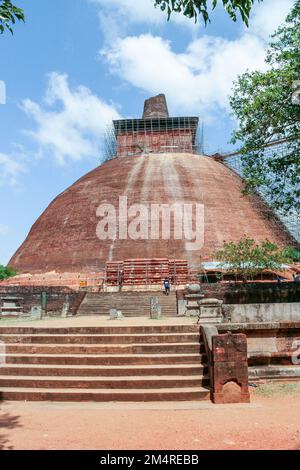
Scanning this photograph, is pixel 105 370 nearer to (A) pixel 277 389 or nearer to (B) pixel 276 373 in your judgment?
(A) pixel 277 389

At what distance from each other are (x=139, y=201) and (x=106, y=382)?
24022 mm

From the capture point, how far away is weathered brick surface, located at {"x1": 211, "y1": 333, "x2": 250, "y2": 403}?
524cm

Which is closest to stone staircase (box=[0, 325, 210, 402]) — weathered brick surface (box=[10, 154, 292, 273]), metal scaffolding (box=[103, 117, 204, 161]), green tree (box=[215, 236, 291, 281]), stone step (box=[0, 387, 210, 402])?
stone step (box=[0, 387, 210, 402])

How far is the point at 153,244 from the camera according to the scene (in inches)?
1071

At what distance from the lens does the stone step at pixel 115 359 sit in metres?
6.16

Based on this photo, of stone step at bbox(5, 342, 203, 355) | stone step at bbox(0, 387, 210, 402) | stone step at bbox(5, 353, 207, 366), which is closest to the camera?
stone step at bbox(0, 387, 210, 402)

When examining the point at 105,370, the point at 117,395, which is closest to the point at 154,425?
the point at 117,395

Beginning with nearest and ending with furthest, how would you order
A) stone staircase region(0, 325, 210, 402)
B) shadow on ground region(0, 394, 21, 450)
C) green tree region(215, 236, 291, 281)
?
1. shadow on ground region(0, 394, 21, 450)
2. stone staircase region(0, 325, 210, 402)
3. green tree region(215, 236, 291, 281)

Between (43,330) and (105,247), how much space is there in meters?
20.8

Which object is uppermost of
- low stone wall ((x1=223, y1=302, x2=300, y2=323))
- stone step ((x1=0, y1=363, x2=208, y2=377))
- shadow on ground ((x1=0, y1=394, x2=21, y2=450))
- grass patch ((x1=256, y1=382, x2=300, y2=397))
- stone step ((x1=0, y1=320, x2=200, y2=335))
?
low stone wall ((x1=223, y1=302, x2=300, y2=323))

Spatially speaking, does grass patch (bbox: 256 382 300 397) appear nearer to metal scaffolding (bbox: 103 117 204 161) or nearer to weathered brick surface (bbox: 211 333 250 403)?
weathered brick surface (bbox: 211 333 250 403)

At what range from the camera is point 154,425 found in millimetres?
4355

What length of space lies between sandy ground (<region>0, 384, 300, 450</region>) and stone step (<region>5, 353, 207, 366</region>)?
955 mm

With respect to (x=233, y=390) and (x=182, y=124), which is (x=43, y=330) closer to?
(x=233, y=390)
